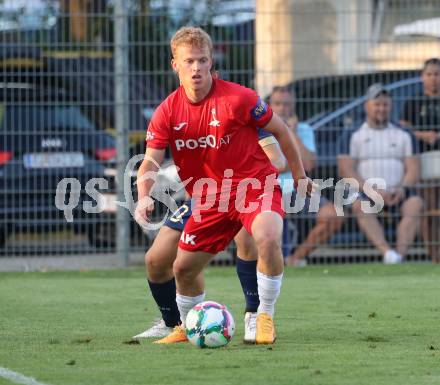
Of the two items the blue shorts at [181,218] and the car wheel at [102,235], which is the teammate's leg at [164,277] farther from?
the car wheel at [102,235]

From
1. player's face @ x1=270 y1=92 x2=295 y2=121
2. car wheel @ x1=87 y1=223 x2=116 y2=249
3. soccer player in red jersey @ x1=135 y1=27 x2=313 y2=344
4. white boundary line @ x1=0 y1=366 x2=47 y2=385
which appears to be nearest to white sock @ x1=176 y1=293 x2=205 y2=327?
soccer player in red jersey @ x1=135 y1=27 x2=313 y2=344

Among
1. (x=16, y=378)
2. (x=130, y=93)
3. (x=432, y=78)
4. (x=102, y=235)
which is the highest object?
(x=432, y=78)

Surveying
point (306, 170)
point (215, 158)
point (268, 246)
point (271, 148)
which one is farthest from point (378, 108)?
point (268, 246)

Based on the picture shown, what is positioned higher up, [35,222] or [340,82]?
[340,82]

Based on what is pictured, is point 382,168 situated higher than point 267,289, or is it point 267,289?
point 382,168

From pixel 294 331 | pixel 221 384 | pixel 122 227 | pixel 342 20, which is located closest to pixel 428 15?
pixel 342 20

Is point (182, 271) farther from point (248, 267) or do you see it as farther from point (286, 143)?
point (286, 143)

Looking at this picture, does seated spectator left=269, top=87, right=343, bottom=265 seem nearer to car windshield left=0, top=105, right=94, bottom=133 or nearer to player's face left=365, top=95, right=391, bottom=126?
player's face left=365, top=95, right=391, bottom=126

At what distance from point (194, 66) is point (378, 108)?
643 cm

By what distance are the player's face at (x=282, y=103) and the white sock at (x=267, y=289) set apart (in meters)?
5.85

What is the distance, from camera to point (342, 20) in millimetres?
14094

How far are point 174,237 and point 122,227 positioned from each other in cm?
607

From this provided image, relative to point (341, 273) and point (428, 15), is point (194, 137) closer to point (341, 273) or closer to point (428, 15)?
point (341, 273)

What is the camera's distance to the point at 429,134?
45.2 feet
